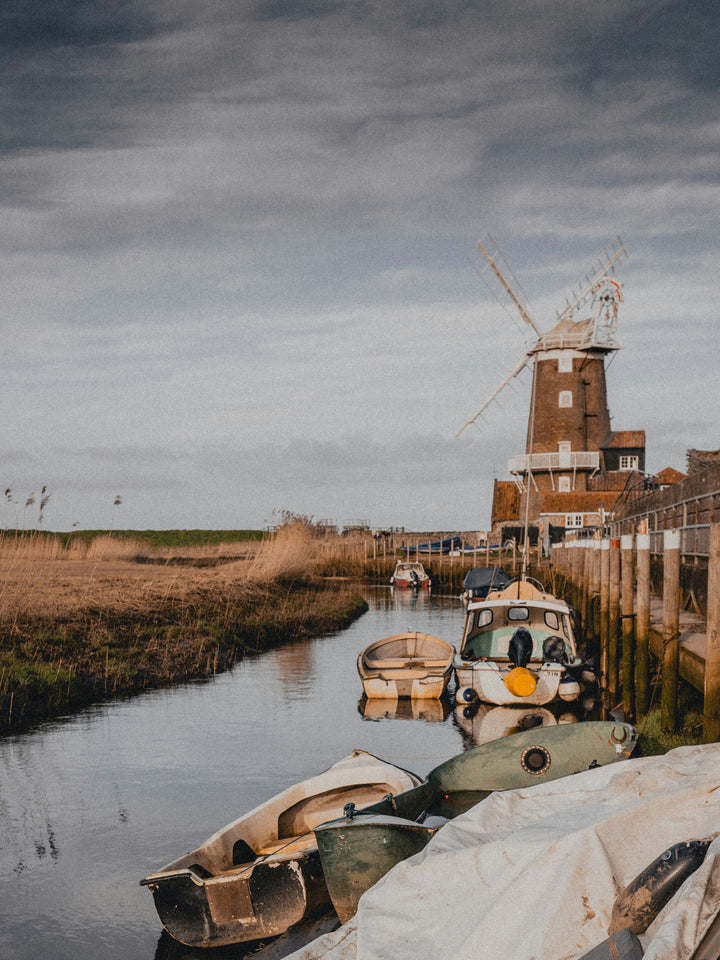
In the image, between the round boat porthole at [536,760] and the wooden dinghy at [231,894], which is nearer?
the wooden dinghy at [231,894]

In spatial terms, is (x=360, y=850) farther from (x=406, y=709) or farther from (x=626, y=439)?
(x=626, y=439)

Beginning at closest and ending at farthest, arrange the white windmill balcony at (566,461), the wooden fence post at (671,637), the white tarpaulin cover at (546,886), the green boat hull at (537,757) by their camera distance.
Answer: the white tarpaulin cover at (546,886) → the green boat hull at (537,757) → the wooden fence post at (671,637) → the white windmill balcony at (566,461)

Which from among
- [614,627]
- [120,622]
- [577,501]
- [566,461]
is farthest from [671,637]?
[566,461]

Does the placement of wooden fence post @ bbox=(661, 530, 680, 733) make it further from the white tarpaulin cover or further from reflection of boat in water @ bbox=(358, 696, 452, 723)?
reflection of boat in water @ bbox=(358, 696, 452, 723)

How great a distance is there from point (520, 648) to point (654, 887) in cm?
1278

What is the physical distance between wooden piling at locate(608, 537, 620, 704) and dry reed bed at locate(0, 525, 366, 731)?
9.24m

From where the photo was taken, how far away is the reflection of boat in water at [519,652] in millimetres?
16594

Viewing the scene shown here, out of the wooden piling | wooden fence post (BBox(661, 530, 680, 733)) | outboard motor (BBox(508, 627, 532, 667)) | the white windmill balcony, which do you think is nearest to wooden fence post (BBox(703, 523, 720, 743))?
wooden fence post (BBox(661, 530, 680, 733))

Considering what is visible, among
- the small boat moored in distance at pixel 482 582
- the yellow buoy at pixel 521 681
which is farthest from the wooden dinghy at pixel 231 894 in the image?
the small boat moored in distance at pixel 482 582

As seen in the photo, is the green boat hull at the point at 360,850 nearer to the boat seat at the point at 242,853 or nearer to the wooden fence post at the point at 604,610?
the boat seat at the point at 242,853

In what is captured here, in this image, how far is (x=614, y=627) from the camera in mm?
17375

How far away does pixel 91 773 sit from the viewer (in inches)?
496

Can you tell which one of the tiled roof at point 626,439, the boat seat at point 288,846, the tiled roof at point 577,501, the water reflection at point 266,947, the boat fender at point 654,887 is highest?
the tiled roof at point 626,439

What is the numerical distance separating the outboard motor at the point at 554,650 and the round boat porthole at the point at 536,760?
7480mm
